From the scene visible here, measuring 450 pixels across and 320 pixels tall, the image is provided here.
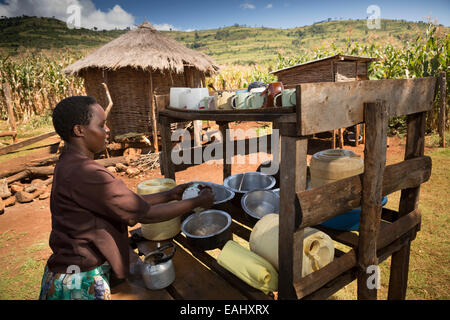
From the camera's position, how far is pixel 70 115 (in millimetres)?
1543

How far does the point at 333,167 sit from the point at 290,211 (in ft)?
2.22

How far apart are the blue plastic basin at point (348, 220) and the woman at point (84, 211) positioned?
1469mm

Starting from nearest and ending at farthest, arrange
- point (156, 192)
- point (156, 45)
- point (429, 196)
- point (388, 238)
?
point (388, 238), point (156, 192), point (429, 196), point (156, 45)

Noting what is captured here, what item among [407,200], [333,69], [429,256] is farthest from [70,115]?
[333,69]

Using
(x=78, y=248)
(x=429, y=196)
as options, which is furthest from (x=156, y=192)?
(x=429, y=196)

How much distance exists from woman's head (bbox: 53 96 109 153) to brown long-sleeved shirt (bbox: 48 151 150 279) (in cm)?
11

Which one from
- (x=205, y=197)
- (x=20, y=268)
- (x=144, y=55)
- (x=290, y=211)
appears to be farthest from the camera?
(x=144, y=55)

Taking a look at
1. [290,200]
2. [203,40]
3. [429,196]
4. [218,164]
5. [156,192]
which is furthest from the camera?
[203,40]

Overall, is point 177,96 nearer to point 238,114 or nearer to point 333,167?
point 238,114

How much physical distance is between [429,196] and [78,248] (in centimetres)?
588

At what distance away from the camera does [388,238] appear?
200cm

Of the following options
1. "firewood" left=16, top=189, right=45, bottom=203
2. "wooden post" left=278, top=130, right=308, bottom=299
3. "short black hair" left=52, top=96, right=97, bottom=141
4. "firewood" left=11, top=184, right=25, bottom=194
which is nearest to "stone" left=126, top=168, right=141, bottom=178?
"firewood" left=16, top=189, right=45, bottom=203

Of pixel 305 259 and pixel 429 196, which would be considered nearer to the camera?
pixel 305 259
